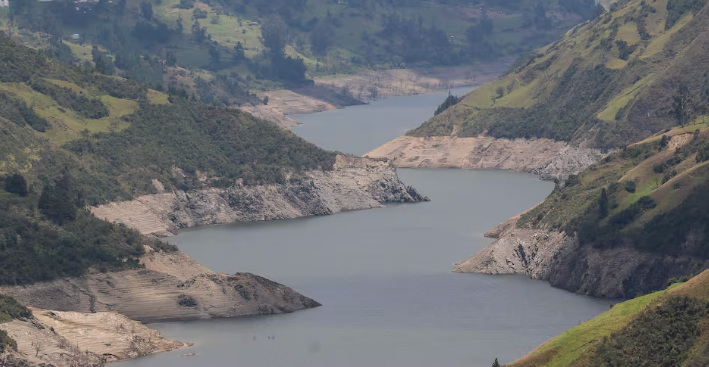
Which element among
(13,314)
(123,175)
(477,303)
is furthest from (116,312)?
(123,175)

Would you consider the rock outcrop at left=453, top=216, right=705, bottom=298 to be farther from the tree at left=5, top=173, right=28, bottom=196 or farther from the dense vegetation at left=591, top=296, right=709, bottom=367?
the tree at left=5, top=173, right=28, bottom=196

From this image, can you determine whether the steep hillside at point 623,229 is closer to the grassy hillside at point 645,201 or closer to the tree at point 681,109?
the grassy hillside at point 645,201

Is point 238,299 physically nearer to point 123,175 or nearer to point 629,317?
point 629,317

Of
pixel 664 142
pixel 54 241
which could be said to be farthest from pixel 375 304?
pixel 664 142

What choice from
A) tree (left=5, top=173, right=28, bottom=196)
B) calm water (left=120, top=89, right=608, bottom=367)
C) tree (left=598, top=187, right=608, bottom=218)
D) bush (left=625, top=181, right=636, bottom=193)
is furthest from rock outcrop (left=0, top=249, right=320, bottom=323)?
bush (left=625, top=181, right=636, bottom=193)

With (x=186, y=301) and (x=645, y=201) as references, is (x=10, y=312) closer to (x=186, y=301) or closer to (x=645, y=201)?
(x=186, y=301)

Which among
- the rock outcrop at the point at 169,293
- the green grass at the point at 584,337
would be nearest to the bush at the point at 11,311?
the rock outcrop at the point at 169,293
